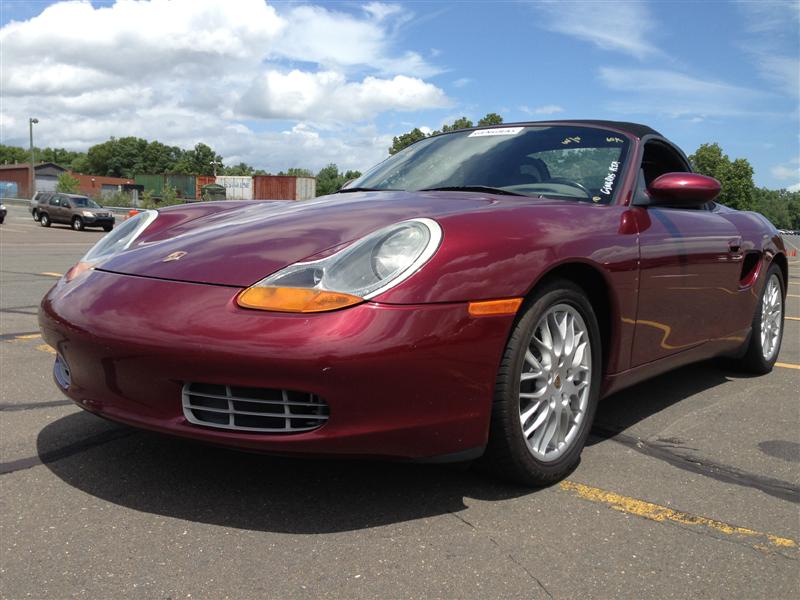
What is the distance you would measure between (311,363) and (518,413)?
78cm

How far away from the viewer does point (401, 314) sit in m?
2.09

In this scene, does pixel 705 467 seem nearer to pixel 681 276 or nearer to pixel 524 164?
pixel 681 276

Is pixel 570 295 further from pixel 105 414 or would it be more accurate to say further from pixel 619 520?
pixel 105 414

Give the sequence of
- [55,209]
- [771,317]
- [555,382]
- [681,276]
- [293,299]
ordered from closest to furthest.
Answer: [293,299] → [555,382] → [681,276] → [771,317] → [55,209]

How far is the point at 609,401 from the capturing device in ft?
12.8

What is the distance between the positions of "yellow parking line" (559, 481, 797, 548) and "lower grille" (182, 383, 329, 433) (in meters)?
1.06

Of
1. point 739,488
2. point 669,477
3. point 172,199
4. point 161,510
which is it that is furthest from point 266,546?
point 172,199

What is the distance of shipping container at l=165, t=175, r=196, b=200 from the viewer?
62.4m

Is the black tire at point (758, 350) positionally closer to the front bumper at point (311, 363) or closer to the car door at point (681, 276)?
the car door at point (681, 276)

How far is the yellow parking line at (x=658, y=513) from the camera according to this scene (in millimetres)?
2273

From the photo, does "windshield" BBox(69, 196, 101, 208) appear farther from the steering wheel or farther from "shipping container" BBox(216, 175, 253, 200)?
the steering wheel

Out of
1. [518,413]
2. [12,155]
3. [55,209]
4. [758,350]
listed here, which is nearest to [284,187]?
[55,209]

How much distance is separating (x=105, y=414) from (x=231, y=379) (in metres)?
0.54

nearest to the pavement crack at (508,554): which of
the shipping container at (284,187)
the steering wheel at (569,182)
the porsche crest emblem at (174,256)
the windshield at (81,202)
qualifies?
the porsche crest emblem at (174,256)
